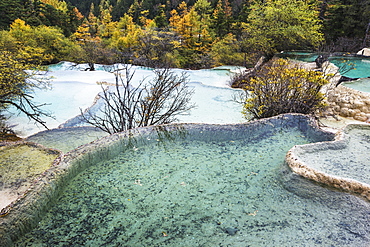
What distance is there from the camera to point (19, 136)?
4.74 meters

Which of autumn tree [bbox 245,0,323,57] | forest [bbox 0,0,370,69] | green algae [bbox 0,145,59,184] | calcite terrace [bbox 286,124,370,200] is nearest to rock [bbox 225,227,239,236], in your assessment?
calcite terrace [bbox 286,124,370,200]

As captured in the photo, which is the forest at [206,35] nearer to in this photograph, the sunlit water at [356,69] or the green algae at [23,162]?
the sunlit water at [356,69]

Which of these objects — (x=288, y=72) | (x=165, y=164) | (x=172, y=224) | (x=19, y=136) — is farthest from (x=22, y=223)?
(x=288, y=72)

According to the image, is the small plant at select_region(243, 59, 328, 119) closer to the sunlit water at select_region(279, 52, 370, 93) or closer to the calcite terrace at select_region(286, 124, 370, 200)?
the calcite terrace at select_region(286, 124, 370, 200)

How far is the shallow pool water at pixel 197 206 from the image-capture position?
196 cm

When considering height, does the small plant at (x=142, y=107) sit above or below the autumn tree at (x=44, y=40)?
below

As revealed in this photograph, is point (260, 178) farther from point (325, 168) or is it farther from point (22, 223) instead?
point (22, 223)

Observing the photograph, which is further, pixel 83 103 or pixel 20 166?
pixel 83 103

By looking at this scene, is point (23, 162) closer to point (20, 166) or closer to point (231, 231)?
point (20, 166)

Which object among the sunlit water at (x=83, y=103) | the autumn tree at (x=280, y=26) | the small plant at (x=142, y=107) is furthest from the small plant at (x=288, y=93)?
the autumn tree at (x=280, y=26)

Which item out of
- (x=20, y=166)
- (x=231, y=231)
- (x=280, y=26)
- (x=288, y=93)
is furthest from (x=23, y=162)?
(x=280, y=26)

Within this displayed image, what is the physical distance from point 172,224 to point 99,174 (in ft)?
3.64

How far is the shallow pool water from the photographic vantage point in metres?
1.96

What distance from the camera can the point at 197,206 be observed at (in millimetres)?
2352
